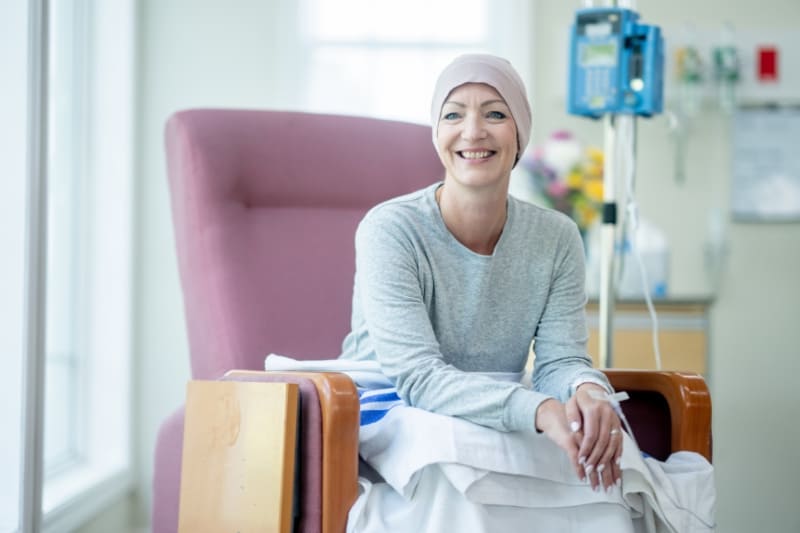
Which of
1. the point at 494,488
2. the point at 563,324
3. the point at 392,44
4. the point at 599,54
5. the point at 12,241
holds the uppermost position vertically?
the point at 392,44

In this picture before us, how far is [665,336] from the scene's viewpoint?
3035 mm

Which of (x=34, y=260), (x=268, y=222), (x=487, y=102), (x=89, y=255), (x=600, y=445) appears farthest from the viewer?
A: (x=89, y=255)

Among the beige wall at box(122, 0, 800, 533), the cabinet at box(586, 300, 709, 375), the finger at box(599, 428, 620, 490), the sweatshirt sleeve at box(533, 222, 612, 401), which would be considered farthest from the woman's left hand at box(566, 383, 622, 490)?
the beige wall at box(122, 0, 800, 533)

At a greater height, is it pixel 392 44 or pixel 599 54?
pixel 392 44

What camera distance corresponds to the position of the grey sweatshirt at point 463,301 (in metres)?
1.56

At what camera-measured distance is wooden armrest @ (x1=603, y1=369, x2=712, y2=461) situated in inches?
63.4

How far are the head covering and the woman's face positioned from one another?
1cm

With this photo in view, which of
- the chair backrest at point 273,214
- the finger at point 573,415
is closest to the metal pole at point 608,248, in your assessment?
the chair backrest at point 273,214

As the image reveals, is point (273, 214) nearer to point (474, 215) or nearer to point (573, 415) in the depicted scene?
point (474, 215)

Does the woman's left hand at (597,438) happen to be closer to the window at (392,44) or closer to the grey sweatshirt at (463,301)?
the grey sweatshirt at (463,301)

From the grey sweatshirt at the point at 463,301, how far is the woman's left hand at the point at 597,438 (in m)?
0.16

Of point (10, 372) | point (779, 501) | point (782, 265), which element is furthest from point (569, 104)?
point (779, 501)

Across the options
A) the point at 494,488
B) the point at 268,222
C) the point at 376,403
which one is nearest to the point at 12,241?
the point at 268,222

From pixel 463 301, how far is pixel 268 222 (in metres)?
0.66
